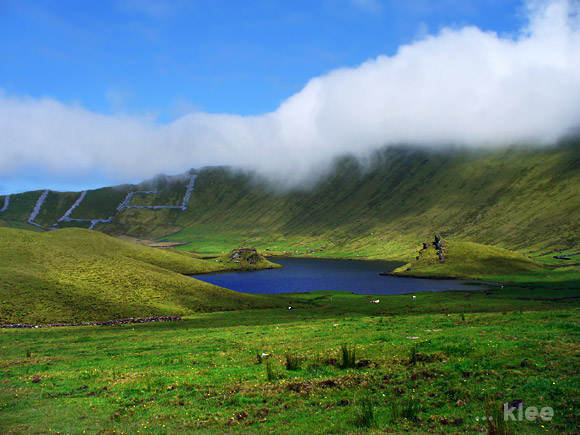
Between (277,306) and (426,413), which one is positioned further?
(277,306)

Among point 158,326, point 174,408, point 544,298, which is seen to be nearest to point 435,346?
point 174,408

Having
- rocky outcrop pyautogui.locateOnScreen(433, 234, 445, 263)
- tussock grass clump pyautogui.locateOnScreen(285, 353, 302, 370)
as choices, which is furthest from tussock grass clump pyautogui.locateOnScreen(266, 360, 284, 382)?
rocky outcrop pyautogui.locateOnScreen(433, 234, 445, 263)

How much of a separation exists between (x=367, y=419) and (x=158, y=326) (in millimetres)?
48524

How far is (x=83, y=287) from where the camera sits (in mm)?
72875

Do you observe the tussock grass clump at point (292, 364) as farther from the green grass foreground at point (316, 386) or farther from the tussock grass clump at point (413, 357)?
the tussock grass clump at point (413, 357)

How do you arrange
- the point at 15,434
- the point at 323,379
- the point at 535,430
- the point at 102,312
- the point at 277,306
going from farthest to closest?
1. the point at 277,306
2. the point at 102,312
3. the point at 323,379
4. the point at 15,434
5. the point at 535,430

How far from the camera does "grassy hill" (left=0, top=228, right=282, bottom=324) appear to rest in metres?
62.6

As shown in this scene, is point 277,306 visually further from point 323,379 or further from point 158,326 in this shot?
point 323,379

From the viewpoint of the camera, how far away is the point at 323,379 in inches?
796

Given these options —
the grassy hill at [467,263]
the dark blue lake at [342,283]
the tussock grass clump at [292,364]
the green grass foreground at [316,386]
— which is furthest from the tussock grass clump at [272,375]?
the grassy hill at [467,263]

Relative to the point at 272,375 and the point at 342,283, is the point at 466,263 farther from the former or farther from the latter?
the point at 272,375

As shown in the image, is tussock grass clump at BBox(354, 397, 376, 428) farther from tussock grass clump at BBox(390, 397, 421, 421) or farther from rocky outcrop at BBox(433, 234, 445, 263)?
rocky outcrop at BBox(433, 234, 445, 263)

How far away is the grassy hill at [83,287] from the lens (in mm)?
62594

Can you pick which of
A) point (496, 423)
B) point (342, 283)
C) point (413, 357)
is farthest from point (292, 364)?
point (342, 283)
